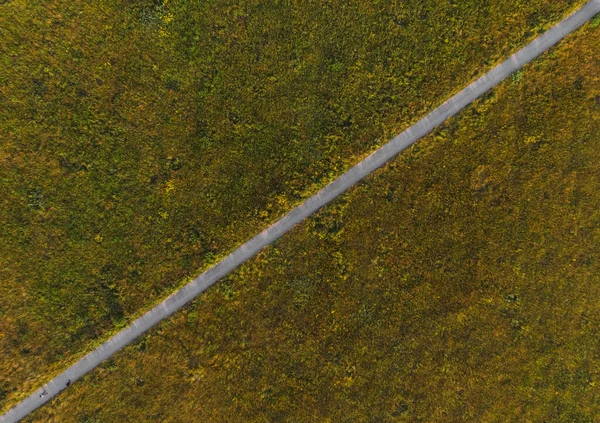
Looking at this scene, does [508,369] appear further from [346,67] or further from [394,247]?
[346,67]

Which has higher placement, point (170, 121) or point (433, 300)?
point (170, 121)

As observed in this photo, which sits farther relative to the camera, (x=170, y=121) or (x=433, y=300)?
(x=433, y=300)

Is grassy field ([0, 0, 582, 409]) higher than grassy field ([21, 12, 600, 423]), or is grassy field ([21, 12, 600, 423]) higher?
grassy field ([0, 0, 582, 409])

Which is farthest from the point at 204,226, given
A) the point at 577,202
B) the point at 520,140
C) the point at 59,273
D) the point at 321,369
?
the point at 577,202

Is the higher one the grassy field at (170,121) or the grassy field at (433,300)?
the grassy field at (170,121)

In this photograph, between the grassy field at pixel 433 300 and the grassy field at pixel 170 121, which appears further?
the grassy field at pixel 433 300
